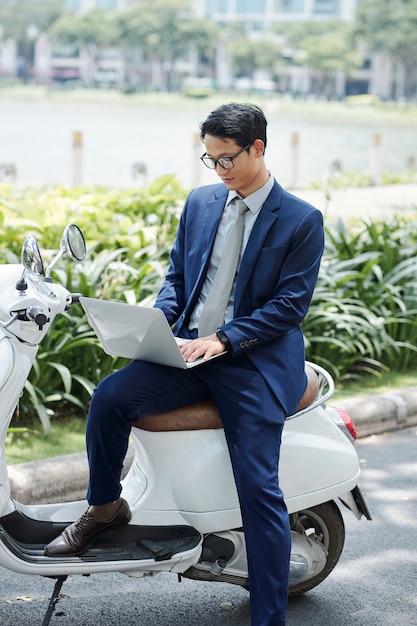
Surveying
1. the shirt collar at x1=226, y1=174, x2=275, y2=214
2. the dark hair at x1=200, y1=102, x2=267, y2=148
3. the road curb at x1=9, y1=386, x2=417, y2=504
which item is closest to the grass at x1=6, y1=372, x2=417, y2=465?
the road curb at x1=9, y1=386, x2=417, y2=504

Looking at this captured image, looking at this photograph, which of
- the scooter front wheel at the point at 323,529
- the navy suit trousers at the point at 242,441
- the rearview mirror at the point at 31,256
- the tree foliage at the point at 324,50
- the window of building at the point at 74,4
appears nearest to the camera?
the rearview mirror at the point at 31,256

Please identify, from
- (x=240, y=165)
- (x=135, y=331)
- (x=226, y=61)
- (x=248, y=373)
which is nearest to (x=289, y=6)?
(x=226, y=61)

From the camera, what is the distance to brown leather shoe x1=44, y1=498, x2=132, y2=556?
3.11 m

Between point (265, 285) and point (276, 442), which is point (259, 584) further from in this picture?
point (265, 285)

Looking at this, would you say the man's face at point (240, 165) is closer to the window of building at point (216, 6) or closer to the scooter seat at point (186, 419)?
the scooter seat at point (186, 419)

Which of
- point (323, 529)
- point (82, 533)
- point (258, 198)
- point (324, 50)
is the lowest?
point (323, 529)

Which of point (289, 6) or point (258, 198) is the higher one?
point (289, 6)

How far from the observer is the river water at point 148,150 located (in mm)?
21639

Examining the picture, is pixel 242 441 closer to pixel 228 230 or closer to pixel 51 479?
pixel 228 230

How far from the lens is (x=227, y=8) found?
137 meters

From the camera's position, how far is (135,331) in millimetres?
3000

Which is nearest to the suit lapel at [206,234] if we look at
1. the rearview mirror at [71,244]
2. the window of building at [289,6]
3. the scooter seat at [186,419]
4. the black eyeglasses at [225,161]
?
the black eyeglasses at [225,161]

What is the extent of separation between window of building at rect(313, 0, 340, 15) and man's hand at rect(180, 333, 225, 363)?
5439 inches

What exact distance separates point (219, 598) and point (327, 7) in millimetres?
139922
